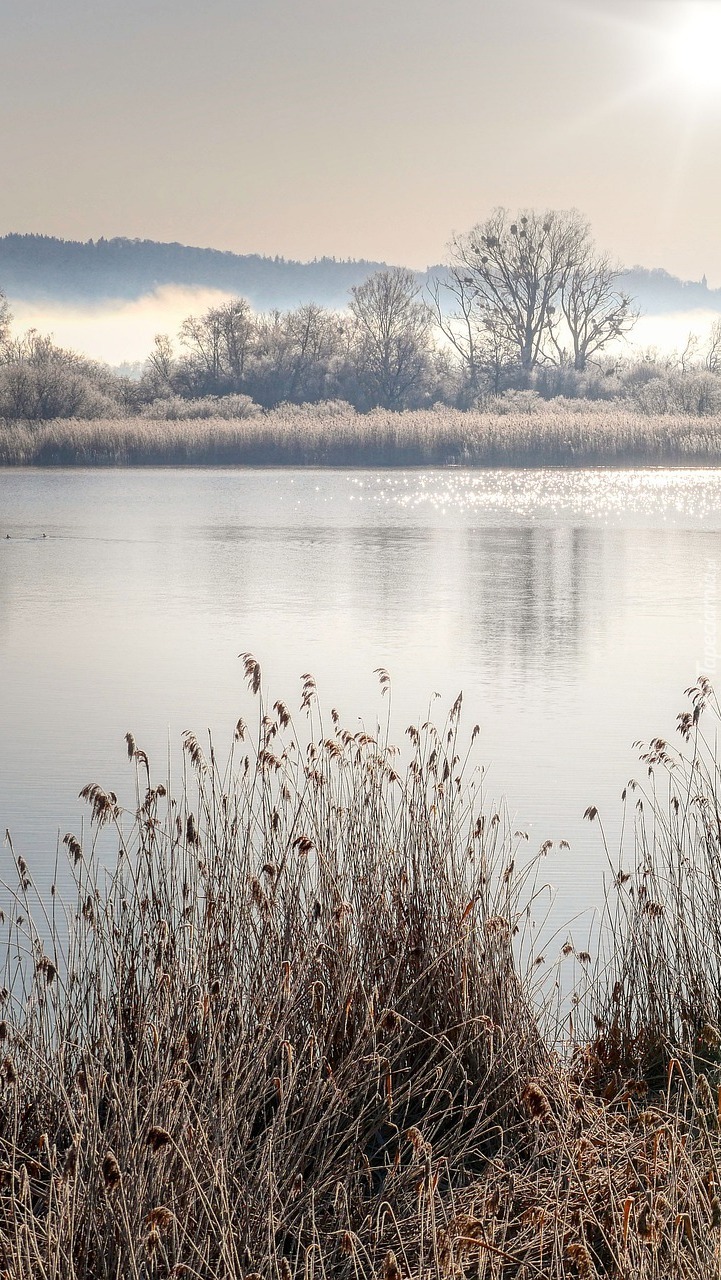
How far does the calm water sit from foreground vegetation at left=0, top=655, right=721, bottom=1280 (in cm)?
108

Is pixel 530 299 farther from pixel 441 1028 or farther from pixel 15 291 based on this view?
pixel 15 291

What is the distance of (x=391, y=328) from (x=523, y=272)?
4.22m

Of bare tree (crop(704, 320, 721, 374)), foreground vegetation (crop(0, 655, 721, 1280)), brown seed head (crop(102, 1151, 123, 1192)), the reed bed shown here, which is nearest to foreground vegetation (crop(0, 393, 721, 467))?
the reed bed

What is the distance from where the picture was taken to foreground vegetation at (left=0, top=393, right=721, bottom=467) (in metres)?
26.4

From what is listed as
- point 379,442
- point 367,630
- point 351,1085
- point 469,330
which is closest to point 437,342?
point 469,330

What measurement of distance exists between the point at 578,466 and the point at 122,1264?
2526cm

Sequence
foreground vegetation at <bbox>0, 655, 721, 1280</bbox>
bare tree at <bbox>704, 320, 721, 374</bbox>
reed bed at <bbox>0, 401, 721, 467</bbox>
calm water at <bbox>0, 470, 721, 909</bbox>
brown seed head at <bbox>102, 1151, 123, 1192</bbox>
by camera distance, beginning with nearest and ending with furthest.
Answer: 1. brown seed head at <bbox>102, 1151, 123, 1192</bbox>
2. foreground vegetation at <bbox>0, 655, 721, 1280</bbox>
3. calm water at <bbox>0, 470, 721, 909</bbox>
4. reed bed at <bbox>0, 401, 721, 467</bbox>
5. bare tree at <bbox>704, 320, 721, 374</bbox>

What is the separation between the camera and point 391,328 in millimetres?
43000

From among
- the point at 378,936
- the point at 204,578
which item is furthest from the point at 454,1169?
the point at 204,578

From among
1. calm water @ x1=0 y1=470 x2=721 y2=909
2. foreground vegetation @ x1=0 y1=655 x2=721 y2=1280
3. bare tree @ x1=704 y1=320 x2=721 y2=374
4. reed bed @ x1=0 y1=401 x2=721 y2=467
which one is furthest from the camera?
bare tree @ x1=704 y1=320 x2=721 y2=374

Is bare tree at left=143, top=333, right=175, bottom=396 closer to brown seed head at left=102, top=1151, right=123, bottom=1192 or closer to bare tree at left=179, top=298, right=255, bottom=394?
bare tree at left=179, top=298, right=255, bottom=394

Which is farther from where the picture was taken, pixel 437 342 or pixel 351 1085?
pixel 437 342

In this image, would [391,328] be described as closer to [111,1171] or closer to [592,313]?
[592,313]

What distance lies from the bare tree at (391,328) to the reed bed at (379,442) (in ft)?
42.9
